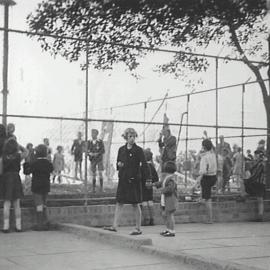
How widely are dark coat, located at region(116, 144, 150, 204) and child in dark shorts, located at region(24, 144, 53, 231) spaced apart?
140 cm

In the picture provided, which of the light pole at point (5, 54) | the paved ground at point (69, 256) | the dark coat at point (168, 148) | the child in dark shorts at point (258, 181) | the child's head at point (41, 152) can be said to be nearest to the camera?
the paved ground at point (69, 256)

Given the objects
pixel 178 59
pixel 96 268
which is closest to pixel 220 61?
pixel 178 59

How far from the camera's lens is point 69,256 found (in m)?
6.85

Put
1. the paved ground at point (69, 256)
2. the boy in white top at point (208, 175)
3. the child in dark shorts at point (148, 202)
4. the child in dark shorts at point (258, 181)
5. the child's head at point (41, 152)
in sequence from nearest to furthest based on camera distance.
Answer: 1. the paved ground at point (69, 256)
2. the child's head at point (41, 152)
3. the child in dark shorts at point (148, 202)
4. the boy in white top at point (208, 175)
5. the child in dark shorts at point (258, 181)

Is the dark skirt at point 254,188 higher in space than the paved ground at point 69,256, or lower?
higher

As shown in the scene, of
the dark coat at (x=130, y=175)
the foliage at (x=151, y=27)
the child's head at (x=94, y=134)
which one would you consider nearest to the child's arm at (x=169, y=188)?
the dark coat at (x=130, y=175)

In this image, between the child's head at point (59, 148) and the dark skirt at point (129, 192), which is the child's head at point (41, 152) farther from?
the child's head at point (59, 148)

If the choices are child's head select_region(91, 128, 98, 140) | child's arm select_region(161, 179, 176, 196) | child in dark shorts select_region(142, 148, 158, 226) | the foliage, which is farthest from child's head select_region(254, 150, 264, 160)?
child's arm select_region(161, 179, 176, 196)

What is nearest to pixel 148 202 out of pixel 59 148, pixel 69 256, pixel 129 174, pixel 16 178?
pixel 129 174

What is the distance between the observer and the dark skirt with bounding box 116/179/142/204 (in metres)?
8.66

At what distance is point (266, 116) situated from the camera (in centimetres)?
1413

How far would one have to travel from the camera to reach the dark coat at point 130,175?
28.6 ft

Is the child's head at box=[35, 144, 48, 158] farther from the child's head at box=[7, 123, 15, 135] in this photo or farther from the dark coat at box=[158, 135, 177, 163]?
the dark coat at box=[158, 135, 177, 163]

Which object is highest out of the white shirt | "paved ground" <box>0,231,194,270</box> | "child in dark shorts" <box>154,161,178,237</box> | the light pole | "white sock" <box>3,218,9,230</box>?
the light pole
